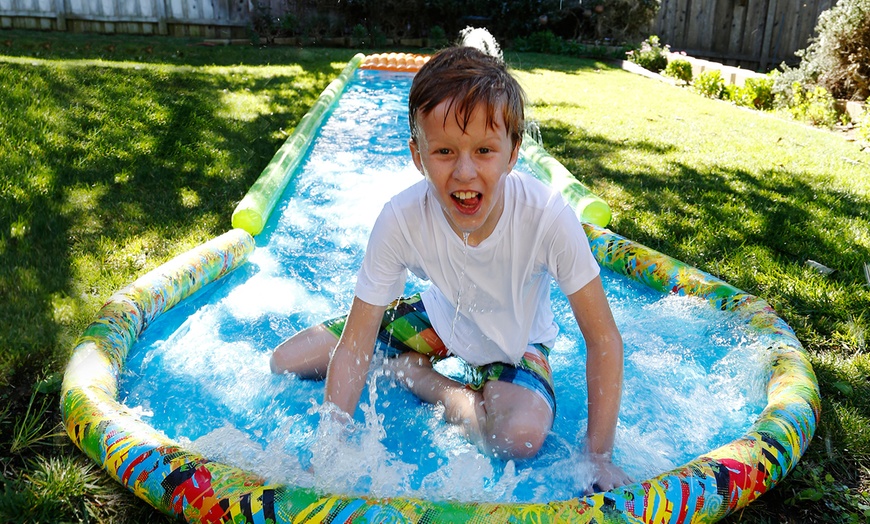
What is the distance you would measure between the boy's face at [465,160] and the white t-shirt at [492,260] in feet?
0.46

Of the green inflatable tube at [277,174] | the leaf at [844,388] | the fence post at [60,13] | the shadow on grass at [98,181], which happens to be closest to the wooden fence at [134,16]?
the fence post at [60,13]

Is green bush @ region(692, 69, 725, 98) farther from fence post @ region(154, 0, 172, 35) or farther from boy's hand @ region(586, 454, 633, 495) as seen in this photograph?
fence post @ region(154, 0, 172, 35)

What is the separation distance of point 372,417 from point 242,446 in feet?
1.46

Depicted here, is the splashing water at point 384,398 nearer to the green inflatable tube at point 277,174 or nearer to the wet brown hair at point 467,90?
the green inflatable tube at point 277,174

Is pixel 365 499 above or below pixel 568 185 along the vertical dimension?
below

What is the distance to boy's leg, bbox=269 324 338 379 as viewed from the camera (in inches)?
102

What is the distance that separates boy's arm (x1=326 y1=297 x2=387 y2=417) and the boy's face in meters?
0.45

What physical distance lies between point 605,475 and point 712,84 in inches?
341

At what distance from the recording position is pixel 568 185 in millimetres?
4406

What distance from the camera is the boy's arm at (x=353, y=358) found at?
2152 millimetres

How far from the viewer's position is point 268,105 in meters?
6.98

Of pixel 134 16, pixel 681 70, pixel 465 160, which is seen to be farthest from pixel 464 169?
pixel 134 16

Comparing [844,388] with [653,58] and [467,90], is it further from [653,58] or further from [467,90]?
[653,58]

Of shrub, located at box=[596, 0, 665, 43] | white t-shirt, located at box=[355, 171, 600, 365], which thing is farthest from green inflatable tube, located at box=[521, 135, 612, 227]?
shrub, located at box=[596, 0, 665, 43]
